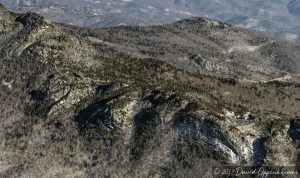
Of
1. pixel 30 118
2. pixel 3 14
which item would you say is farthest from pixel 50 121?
pixel 3 14

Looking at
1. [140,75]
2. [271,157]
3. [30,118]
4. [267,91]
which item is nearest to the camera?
[271,157]

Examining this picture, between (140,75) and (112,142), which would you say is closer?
(112,142)

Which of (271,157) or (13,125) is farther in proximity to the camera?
(13,125)

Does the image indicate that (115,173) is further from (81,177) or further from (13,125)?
(13,125)

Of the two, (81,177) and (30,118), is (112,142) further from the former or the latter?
(30,118)

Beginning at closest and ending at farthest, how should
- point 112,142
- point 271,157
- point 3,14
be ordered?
1. point 271,157
2. point 112,142
3. point 3,14

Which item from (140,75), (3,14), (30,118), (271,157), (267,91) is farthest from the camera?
(267,91)

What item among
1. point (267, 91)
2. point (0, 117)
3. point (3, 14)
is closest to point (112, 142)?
point (0, 117)

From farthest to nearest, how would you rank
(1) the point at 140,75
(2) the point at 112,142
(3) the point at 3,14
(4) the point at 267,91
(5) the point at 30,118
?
(4) the point at 267,91 → (3) the point at 3,14 → (1) the point at 140,75 → (5) the point at 30,118 → (2) the point at 112,142

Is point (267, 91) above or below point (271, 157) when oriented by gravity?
below
